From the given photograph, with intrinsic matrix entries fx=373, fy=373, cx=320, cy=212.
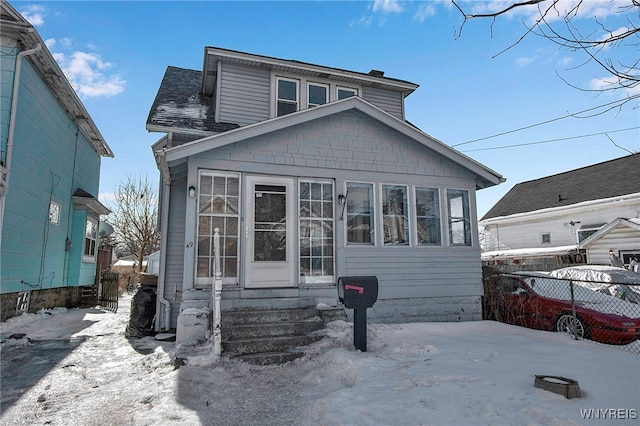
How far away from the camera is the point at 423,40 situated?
6.37 metres

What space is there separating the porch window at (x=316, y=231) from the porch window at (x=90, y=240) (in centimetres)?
961

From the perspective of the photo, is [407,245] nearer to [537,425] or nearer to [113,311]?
[537,425]

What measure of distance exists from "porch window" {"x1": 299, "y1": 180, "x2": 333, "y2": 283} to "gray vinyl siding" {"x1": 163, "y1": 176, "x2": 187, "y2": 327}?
2.81 meters

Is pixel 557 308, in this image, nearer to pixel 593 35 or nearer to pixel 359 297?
pixel 359 297

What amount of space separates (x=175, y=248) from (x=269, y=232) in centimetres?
241

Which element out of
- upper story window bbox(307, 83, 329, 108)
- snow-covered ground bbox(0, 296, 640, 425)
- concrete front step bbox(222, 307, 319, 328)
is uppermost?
upper story window bbox(307, 83, 329, 108)

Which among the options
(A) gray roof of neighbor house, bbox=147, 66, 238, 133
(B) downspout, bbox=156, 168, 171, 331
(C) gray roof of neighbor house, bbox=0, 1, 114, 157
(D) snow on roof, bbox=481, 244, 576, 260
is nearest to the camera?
(C) gray roof of neighbor house, bbox=0, 1, 114, 157

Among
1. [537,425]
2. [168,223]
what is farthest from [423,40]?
[168,223]

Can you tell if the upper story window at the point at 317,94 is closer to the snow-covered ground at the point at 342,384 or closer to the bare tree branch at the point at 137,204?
the snow-covered ground at the point at 342,384

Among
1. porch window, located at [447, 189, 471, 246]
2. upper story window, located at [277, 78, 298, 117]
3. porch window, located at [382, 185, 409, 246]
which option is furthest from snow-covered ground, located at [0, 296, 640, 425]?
upper story window, located at [277, 78, 298, 117]

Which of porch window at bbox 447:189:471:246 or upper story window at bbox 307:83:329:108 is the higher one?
upper story window at bbox 307:83:329:108

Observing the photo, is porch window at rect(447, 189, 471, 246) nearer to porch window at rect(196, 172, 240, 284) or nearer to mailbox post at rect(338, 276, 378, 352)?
mailbox post at rect(338, 276, 378, 352)

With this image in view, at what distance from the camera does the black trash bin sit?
305 inches

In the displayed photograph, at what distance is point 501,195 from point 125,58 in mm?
22339
